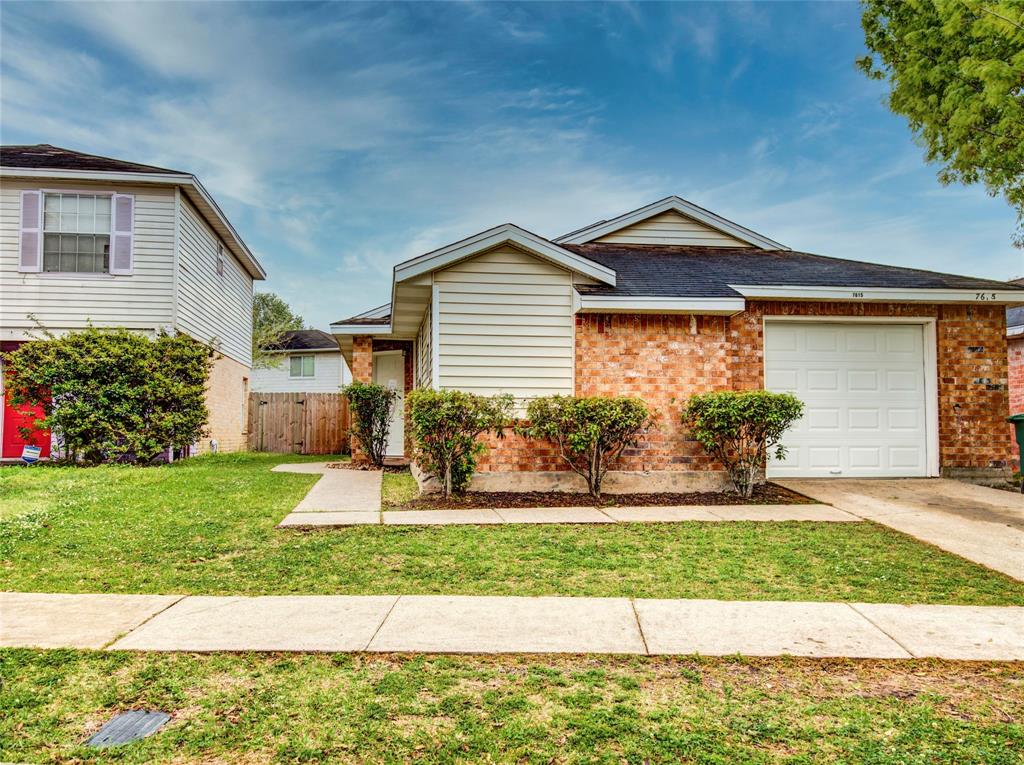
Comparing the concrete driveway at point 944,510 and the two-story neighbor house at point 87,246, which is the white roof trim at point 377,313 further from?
the concrete driveway at point 944,510

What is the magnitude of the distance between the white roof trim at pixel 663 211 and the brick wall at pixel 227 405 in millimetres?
9072

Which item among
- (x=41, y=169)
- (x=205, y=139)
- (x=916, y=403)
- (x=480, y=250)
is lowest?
(x=916, y=403)

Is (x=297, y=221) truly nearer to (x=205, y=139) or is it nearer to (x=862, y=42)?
(x=205, y=139)

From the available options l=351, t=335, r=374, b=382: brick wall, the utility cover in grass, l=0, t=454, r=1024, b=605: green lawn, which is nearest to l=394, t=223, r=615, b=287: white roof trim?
l=0, t=454, r=1024, b=605: green lawn

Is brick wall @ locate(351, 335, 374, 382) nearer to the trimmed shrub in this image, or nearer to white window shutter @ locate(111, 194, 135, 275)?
the trimmed shrub

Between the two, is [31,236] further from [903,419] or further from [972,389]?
[972,389]

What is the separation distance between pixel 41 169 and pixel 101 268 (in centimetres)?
209

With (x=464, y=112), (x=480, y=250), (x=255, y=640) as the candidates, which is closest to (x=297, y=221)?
(x=464, y=112)

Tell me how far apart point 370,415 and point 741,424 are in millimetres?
8056

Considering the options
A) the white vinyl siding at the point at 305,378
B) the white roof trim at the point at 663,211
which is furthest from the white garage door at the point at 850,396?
the white vinyl siding at the point at 305,378

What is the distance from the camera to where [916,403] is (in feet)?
31.4

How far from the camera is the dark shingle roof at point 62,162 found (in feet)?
39.8

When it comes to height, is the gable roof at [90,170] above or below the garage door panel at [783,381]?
above

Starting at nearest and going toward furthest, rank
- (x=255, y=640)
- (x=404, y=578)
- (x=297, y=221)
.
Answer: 1. (x=255, y=640)
2. (x=404, y=578)
3. (x=297, y=221)
